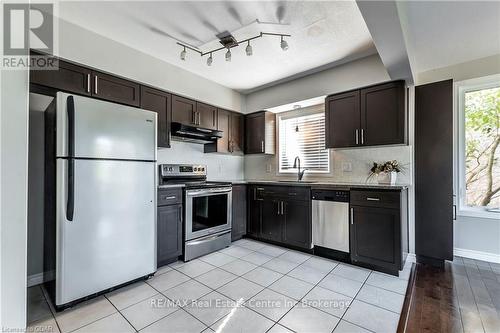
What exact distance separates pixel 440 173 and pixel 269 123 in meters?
2.57

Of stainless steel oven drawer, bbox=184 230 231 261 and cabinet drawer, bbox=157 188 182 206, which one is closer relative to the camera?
cabinet drawer, bbox=157 188 182 206

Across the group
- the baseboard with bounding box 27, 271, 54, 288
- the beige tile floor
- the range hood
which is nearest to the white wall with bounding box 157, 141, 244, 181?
the range hood

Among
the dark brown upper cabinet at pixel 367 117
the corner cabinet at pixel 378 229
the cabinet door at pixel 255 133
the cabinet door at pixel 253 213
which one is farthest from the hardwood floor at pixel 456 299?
the cabinet door at pixel 255 133

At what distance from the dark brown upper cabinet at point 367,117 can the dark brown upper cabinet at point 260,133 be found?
3.75ft

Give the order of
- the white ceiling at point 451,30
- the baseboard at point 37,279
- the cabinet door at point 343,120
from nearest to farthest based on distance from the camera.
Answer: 1. the white ceiling at point 451,30
2. the baseboard at point 37,279
3. the cabinet door at point 343,120

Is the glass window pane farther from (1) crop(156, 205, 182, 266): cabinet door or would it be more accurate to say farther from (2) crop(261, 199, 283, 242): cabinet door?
(1) crop(156, 205, 182, 266): cabinet door

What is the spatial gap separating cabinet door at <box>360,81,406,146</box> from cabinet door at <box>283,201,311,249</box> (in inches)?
46.7

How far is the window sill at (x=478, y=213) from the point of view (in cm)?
277

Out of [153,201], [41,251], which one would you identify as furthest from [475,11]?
[41,251]

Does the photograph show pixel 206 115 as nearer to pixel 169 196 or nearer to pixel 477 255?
pixel 169 196

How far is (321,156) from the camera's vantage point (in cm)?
372

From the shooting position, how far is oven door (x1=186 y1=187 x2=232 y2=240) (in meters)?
2.92

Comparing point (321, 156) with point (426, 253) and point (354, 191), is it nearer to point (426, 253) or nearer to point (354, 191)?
point (354, 191)

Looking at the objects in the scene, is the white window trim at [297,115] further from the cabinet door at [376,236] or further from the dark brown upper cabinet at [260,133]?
the cabinet door at [376,236]
